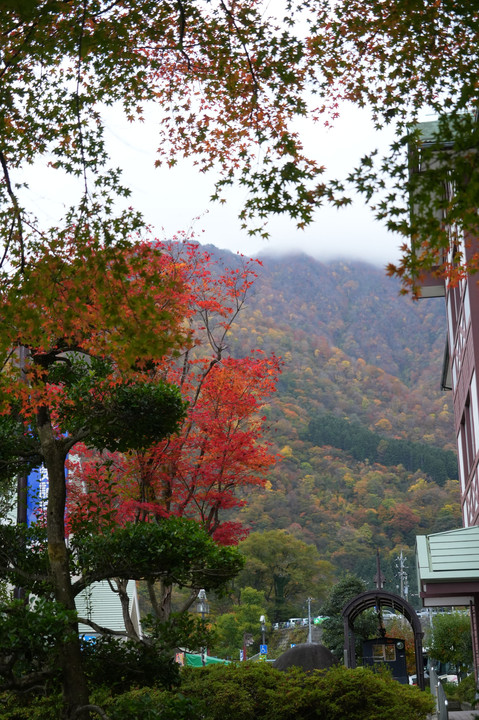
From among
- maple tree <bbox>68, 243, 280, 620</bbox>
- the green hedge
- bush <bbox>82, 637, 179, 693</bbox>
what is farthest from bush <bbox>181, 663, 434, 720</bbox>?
maple tree <bbox>68, 243, 280, 620</bbox>

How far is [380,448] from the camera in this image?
92812 mm

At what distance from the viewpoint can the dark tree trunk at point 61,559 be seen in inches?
312

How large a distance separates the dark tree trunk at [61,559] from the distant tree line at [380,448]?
80169 millimetres

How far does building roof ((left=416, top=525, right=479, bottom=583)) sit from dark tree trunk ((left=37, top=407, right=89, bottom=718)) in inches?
310

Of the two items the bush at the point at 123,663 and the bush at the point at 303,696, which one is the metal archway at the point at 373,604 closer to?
the bush at the point at 303,696

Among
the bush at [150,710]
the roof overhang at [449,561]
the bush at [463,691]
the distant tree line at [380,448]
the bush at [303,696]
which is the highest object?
the distant tree line at [380,448]

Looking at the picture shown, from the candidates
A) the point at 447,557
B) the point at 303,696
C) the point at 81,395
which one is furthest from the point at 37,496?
the point at 447,557

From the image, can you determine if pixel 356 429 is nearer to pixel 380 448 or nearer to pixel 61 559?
pixel 380 448

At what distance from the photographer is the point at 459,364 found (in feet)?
70.3

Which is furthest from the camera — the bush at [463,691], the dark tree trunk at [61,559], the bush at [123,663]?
the bush at [463,691]

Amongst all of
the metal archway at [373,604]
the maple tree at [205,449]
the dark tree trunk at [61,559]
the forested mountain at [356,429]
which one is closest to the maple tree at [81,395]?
the dark tree trunk at [61,559]

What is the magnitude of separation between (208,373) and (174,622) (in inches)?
265

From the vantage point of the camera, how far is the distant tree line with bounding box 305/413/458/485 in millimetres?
85625

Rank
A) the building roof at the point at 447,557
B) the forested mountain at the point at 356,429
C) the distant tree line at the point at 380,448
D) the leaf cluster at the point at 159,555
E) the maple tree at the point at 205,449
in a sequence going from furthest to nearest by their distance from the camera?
the distant tree line at the point at 380,448
the forested mountain at the point at 356,429
the building roof at the point at 447,557
the maple tree at the point at 205,449
the leaf cluster at the point at 159,555
